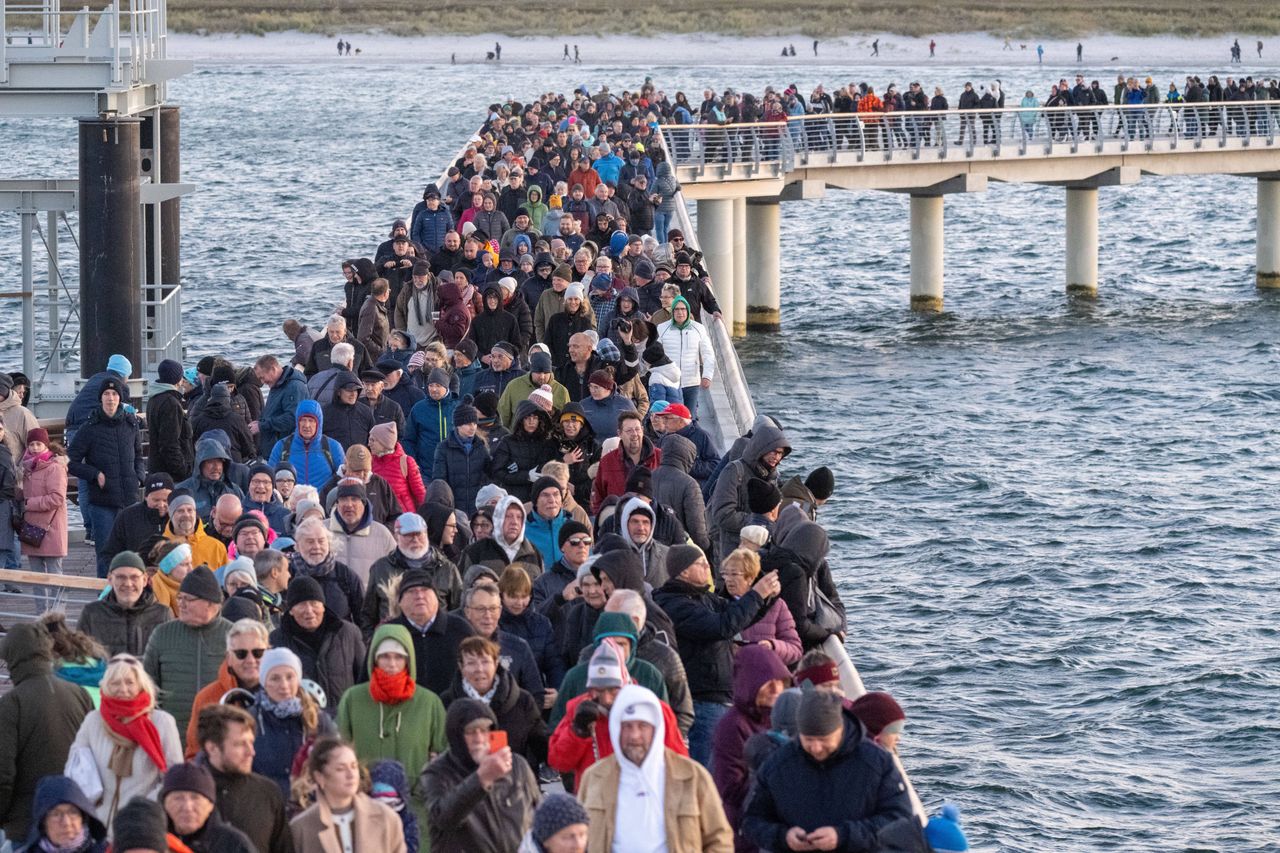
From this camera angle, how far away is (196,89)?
407ft

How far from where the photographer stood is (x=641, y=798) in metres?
7.01

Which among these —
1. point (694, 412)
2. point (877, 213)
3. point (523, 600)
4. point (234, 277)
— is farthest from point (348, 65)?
point (523, 600)

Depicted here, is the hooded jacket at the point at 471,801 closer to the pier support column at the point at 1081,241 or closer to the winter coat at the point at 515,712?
the winter coat at the point at 515,712

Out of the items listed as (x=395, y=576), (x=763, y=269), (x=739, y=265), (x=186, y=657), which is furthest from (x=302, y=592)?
(x=763, y=269)

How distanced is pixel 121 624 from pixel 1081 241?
45737mm

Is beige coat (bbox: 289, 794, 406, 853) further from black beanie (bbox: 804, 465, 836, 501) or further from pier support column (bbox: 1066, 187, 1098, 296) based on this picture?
pier support column (bbox: 1066, 187, 1098, 296)

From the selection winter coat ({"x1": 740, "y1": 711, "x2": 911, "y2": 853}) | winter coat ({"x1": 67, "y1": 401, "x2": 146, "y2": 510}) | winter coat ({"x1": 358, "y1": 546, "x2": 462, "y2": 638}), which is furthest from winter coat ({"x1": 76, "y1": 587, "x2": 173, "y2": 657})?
winter coat ({"x1": 67, "y1": 401, "x2": 146, "y2": 510})

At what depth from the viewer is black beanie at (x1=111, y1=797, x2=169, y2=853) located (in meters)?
6.32

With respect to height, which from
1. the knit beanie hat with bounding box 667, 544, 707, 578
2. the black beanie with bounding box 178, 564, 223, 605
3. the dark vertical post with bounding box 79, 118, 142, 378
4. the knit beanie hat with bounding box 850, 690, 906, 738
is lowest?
the knit beanie hat with bounding box 850, 690, 906, 738

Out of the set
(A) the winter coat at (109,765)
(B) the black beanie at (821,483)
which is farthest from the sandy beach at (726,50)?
(A) the winter coat at (109,765)

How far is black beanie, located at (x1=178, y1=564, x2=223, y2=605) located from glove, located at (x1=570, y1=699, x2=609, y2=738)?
1859 millimetres

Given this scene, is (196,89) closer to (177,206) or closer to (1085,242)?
(1085,242)

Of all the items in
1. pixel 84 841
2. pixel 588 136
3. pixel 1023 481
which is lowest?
pixel 1023 481

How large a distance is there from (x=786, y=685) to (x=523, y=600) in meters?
→ 1.58
